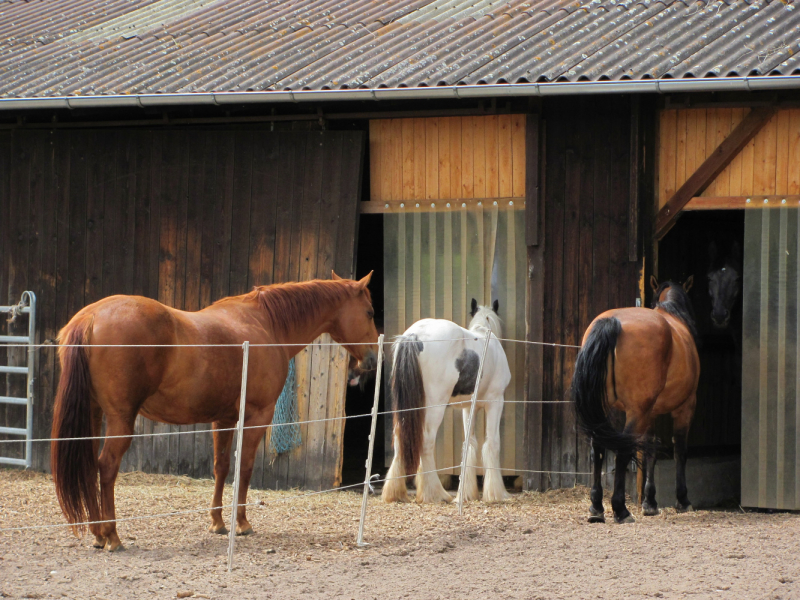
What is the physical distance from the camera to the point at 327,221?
7.62 metres

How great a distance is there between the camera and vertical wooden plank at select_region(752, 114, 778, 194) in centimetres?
665

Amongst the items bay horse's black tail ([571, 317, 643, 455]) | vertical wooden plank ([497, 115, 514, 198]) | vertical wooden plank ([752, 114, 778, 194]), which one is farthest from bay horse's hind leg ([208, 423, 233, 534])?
vertical wooden plank ([752, 114, 778, 194])

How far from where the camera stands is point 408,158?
7645 mm

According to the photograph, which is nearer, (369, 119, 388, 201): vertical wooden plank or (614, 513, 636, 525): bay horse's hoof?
(614, 513, 636, 525): bay horse's hoof

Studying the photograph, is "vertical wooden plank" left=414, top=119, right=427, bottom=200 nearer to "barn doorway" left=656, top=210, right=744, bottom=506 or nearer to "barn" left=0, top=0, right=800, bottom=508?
"barn" left=0, top=0, right=800, bottom=508

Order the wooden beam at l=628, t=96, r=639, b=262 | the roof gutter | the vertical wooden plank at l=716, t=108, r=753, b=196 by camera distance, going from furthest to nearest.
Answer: the wooden beam at l=628, t=96, r=639, b=262, the vertical wooden plank at l=716, t=108, r=753, b=196, the roof gutter

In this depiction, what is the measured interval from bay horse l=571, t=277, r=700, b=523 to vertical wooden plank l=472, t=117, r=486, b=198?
1650 millimetres

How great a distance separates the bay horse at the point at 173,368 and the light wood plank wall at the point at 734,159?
2.62 meters

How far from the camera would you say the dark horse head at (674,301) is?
693 centimetres

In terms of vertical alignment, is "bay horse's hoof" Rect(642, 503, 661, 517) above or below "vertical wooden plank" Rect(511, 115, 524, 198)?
below

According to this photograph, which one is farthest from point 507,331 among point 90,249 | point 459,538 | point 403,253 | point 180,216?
point 90,249

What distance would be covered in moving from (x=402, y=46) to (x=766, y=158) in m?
3.09

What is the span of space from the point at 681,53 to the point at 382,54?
7.95ft

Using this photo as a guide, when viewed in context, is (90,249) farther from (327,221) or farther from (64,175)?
(327,221)
